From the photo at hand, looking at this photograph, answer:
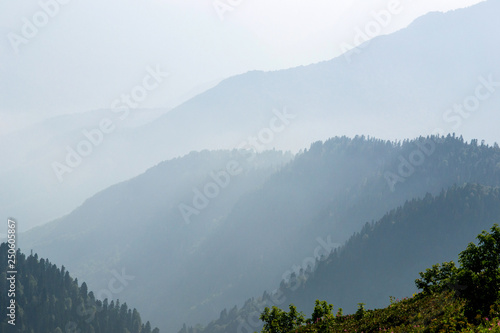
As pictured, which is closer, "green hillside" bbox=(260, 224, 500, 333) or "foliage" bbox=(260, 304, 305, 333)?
"green hillside" bbox=(260, 224, 500, 333)

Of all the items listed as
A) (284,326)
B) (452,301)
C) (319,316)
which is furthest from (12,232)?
(452,301)

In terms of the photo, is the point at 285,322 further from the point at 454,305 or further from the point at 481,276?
the point at 481,276

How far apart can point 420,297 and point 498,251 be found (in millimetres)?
14451

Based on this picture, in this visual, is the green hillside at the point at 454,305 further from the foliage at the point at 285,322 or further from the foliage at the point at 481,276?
the foliage at the point at 285,322

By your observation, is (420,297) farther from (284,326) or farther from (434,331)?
(284,326)

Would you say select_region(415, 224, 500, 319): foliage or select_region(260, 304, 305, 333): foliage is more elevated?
select_region(260, 304, 305, 333): foliage

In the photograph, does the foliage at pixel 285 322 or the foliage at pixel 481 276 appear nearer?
the foliage at pixel 481 276

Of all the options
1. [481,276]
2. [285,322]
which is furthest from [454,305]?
[285,322]

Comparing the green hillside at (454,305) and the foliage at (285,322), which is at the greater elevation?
the foliage at (285,322)

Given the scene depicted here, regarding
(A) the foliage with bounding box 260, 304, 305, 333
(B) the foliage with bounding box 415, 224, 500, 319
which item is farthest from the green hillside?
(A) the foliage with bounding box 260, 304, 305, 333

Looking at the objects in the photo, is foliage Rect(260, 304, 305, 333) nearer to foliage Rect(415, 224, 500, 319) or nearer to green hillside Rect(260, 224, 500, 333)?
green hillside Rect(260, 224, 500, 333)

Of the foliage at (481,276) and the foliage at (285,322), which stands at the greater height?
the foliage at (285,322)

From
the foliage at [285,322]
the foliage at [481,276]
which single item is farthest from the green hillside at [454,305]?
the foliage at [285,322]

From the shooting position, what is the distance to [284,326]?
49.2 meters
